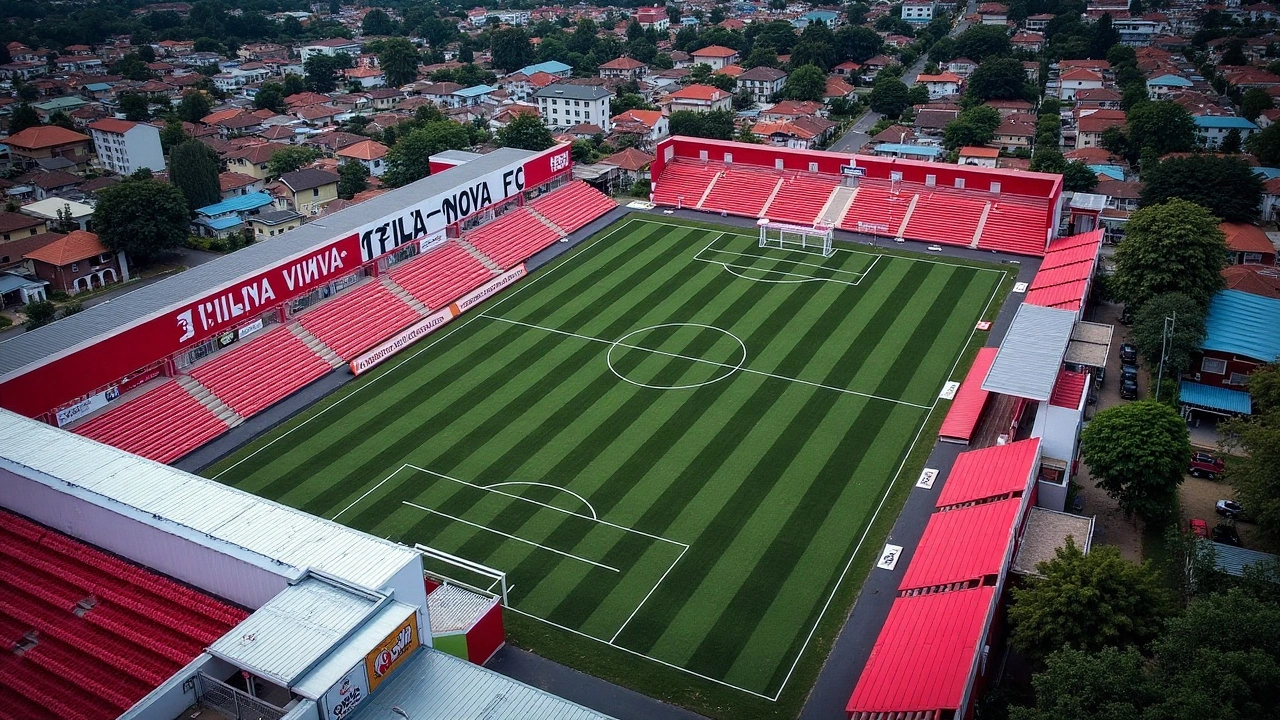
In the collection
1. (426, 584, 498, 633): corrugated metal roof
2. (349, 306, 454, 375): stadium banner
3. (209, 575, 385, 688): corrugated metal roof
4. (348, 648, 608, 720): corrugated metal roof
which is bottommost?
(426, 584, 498, 633): corrugated metal roof

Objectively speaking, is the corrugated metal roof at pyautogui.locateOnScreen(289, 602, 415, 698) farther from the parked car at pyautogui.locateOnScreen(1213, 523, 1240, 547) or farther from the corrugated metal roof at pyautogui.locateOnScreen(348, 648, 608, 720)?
the parked car at pyautogui.locateOnScreen(1213, 523, 1240, 547)

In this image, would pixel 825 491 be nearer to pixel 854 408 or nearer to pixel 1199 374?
pixel 854 408

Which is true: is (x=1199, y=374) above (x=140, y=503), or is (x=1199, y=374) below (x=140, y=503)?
below

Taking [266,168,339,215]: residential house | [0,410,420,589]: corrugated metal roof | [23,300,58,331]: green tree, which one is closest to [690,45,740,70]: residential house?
[266,168,339,215]: residential house

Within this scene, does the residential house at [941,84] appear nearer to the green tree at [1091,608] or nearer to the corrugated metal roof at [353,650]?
the green tree at [1091,608]

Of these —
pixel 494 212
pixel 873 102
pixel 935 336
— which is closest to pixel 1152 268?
pixel 935 336
